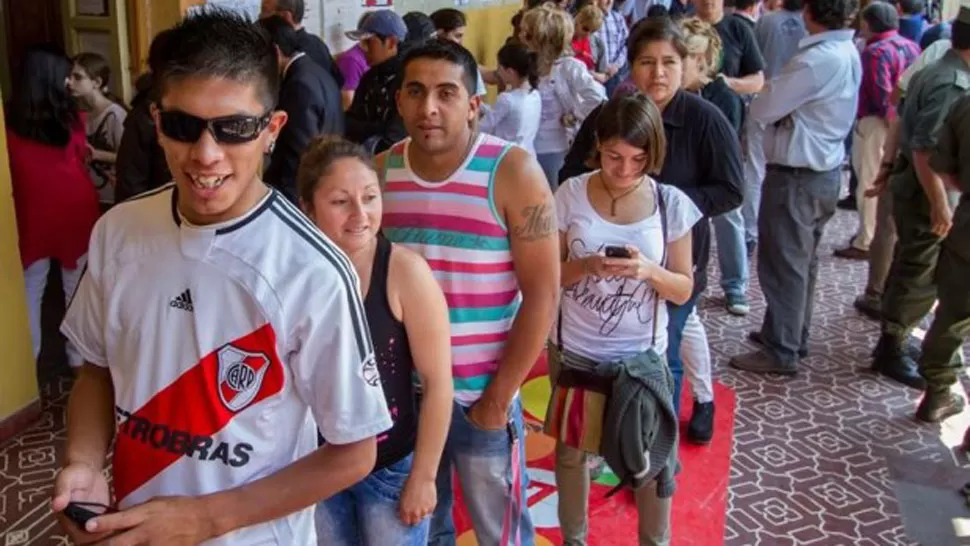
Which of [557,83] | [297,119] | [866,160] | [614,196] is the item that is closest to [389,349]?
[614,196]

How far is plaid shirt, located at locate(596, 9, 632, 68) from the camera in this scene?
734 cm

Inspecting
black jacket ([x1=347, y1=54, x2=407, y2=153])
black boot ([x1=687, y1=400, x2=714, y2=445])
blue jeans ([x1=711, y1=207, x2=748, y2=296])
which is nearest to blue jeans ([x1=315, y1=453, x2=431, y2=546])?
black boot ([x1=687, y1=400, x2=714, y2=445])

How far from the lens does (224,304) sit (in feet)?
4.28

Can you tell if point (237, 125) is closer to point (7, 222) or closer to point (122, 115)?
point (7, 222)

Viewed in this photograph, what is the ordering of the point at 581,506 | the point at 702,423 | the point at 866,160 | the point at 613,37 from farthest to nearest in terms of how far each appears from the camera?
the point at 613,37 → the point at 866,160 → the point at 702,423 → the point at 581,506

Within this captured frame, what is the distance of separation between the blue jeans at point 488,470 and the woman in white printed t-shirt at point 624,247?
0.48 metres

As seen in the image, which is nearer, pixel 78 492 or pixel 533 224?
pixel 78 492

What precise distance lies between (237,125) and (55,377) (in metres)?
3.70

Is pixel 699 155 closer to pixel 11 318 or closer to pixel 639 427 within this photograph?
pixel 639 427

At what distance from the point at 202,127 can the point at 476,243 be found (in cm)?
103

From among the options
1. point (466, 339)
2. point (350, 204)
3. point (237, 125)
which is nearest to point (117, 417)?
point (237, 125)

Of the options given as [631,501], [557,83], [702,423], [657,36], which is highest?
[657,36]

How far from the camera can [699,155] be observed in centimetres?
328

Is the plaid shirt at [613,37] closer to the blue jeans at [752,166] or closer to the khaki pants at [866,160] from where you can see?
the blue jeans at [752,166]
